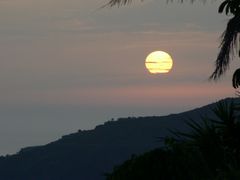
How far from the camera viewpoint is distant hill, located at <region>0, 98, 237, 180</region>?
159 meters

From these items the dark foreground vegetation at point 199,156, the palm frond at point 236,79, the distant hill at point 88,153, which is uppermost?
the distant hill at point 88,153

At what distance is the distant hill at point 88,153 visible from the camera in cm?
15875

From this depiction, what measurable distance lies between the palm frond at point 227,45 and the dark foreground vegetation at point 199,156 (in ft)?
7.42

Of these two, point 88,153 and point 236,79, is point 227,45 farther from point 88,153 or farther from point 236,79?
point 88,153

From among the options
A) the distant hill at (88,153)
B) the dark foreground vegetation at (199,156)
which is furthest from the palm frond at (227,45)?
the distant hill at (88,153)

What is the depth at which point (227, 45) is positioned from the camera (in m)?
18.8

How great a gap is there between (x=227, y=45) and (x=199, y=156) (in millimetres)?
4855

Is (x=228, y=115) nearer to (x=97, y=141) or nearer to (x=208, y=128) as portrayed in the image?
(x=208, y=128)

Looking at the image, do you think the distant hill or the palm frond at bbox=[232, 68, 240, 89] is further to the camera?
the distant hill

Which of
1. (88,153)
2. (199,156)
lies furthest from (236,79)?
(88,153)

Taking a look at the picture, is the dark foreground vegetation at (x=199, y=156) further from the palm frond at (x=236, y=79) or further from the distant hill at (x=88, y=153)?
the distant hill at (x=88, y=153)

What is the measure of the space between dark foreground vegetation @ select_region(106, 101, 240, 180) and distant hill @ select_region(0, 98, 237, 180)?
134m

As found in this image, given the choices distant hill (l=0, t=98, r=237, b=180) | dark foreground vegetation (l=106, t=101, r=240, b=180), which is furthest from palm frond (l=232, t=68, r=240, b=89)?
distant hill (l=0, t=98, r=237, b=180)

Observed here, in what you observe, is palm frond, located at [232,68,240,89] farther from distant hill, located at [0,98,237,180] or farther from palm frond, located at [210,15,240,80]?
distant hill, located at [0,98,237,180]
